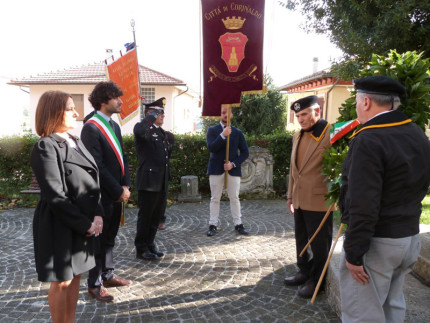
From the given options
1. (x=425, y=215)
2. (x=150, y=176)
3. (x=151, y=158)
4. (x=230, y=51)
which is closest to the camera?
(x=150, y=176)

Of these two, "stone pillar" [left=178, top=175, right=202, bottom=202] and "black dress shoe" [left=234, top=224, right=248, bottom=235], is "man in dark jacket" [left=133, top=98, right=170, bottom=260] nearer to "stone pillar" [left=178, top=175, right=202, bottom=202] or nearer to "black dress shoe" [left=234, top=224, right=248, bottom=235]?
"black dress shoe" [left=234, top=224, right=248, bottom=235]

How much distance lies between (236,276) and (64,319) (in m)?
2.08

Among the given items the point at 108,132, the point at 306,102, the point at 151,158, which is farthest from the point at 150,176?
the point at 306,102

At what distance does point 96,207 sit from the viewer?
109 inches

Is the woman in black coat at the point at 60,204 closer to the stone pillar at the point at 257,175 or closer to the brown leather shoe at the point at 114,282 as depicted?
the brown leather shoe at the point at 114,282

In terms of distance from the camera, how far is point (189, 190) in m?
8.62

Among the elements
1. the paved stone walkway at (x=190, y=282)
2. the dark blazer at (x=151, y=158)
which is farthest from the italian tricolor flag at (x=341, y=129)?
the dark blazer at (x=151, y=158)

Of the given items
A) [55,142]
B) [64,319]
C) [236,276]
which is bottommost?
[236,276]

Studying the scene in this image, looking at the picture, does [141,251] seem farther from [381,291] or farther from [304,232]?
[381,291]

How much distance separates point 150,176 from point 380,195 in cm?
309

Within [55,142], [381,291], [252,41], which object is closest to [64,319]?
[55,142]

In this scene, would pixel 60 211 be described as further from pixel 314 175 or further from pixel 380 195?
pixel 314 175

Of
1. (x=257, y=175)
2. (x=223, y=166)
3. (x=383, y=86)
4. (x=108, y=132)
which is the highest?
(x=383, y=86)

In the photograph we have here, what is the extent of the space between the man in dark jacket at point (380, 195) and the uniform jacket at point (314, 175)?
127 centimetres
